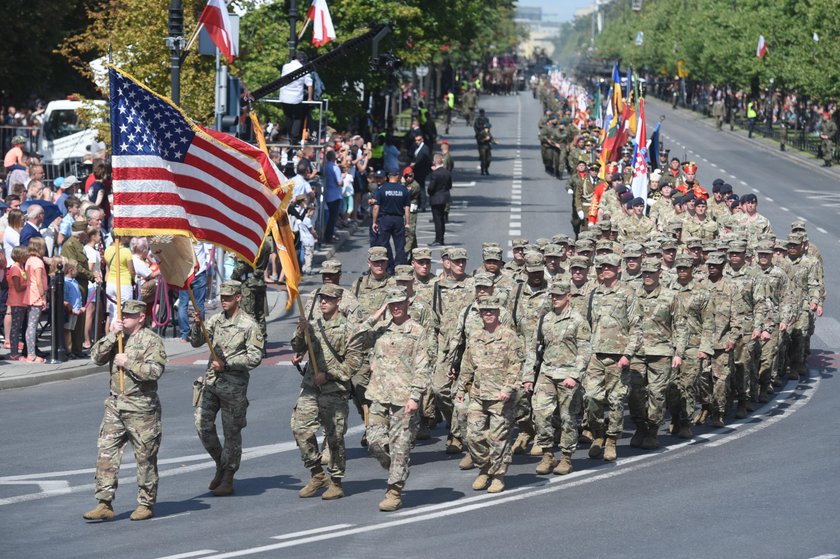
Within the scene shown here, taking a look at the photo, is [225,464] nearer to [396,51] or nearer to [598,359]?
[598,359]

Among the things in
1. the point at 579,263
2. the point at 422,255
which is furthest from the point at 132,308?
the point at 579,263

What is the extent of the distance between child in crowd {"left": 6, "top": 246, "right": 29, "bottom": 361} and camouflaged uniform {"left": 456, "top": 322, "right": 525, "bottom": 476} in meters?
8.32

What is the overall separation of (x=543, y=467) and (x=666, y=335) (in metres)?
2.58

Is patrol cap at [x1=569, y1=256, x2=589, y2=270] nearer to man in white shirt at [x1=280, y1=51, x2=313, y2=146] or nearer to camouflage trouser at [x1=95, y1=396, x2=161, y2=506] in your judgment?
camouflage trouser at [x1=95, y1=396, x2=161, y2=506]

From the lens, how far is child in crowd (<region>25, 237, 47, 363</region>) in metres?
21.3

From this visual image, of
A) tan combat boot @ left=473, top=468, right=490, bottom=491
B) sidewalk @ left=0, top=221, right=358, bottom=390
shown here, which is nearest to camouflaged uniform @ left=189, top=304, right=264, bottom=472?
tan combat boot @ left=473, top=468, right=490, bottom=491

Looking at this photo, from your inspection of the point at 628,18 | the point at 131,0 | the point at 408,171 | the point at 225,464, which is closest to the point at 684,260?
the point at 225,464

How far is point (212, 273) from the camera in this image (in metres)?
26.7

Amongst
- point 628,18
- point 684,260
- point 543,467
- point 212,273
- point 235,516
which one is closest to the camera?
point 235,516

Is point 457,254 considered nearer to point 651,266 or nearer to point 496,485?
point 651,266

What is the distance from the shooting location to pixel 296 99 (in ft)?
106

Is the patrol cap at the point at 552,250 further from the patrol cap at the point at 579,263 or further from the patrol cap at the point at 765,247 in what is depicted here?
the patrol cap at the point at 765,247

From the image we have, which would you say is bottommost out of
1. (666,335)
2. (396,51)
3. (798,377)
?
(798,377)

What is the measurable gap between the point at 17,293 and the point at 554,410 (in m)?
8.53
